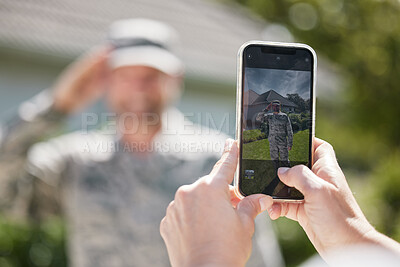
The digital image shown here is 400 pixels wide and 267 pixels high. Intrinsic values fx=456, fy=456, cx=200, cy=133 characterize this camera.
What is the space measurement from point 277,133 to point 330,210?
0.93ft

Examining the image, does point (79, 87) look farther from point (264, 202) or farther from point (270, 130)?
point (264, 202)

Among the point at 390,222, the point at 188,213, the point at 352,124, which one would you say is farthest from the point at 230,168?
the point at 352,124

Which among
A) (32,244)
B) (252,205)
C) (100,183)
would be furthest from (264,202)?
(32,244)

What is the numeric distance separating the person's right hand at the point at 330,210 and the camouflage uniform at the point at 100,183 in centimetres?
169

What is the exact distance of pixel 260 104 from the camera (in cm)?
129

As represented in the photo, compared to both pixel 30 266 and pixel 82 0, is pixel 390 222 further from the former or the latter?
pixel 82 0

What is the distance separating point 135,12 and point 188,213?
6.74 m

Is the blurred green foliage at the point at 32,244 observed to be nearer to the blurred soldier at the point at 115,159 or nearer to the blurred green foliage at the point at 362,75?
the blurred soldier at the point at 115,159

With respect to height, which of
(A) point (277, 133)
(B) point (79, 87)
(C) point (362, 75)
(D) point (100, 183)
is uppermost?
(C) point (362, 75)

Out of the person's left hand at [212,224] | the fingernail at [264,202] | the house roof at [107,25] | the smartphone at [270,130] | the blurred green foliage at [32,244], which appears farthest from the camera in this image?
the house roof at [107,25]

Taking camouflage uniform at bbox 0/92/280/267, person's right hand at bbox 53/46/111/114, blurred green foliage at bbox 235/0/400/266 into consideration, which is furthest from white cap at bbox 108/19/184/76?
blurred green foliage at bbox 235/0/400/266

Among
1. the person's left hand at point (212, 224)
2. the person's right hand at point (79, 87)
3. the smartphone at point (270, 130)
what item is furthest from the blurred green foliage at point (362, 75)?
the person's left hand at point (212, 224)

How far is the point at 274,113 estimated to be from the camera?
4.23ft

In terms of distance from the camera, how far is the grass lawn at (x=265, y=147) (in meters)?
1.27
